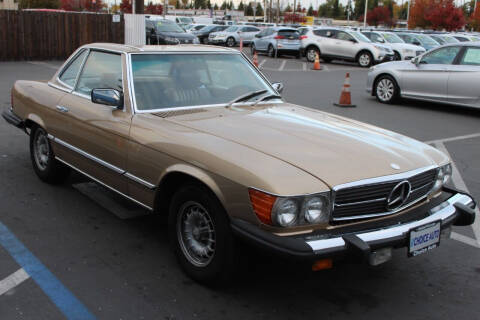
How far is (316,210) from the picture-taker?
3.13m

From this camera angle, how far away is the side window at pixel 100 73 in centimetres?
475

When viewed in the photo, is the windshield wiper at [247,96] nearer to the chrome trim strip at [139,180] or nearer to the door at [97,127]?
the door at [97,127]

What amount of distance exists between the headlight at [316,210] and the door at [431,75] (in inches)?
381

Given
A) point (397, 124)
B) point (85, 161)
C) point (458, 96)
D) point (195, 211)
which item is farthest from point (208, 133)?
point (458, 96)

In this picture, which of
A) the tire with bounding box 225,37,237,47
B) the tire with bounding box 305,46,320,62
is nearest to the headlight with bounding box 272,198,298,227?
the tire with bounding box 305,46,320,62

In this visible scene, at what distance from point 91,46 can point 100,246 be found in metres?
2.19

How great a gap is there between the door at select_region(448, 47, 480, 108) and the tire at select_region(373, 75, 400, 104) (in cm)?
147

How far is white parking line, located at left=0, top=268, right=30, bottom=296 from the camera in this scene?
357 centimetres

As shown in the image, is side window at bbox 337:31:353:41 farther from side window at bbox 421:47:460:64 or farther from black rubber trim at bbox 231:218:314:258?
black rubber trim at bbox 231:218:314:258

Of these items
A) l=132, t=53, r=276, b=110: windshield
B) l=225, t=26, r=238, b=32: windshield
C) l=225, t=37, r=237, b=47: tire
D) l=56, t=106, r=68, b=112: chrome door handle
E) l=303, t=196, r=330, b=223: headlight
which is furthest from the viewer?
l=225, t=26, r=238, b=32: windshield

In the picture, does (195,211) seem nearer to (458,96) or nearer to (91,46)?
(91,46)

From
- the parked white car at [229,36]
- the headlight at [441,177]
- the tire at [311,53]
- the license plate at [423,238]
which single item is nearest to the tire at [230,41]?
the parked white car at [229,36]

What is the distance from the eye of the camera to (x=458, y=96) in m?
11.6

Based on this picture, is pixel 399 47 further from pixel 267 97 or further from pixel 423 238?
pixel 423 238
